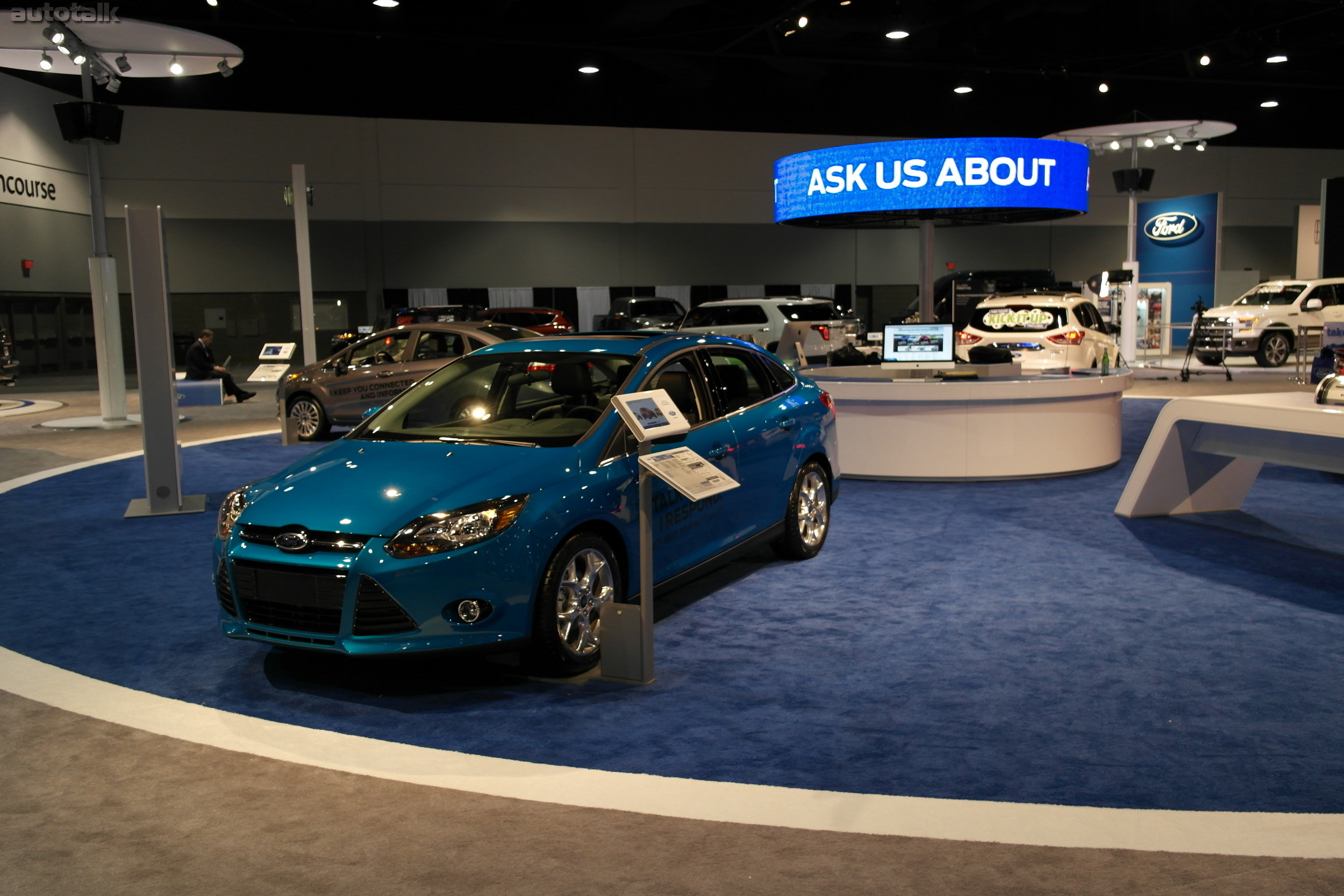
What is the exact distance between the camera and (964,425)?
8.84 metres

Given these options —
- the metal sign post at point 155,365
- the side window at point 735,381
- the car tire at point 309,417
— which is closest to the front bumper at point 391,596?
the side window at point 735,381

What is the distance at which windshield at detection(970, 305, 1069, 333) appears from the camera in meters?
13.6

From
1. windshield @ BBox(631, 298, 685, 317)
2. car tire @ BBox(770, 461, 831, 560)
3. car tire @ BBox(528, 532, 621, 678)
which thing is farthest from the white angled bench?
windshield @ BBox(631, 298, 685, 317)

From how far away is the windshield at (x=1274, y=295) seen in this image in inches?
842

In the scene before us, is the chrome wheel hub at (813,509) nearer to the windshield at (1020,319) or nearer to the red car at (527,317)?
the windshield at (1020,319)

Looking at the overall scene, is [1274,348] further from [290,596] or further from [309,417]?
[290,596]

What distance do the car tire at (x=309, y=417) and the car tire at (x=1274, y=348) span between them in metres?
18.2

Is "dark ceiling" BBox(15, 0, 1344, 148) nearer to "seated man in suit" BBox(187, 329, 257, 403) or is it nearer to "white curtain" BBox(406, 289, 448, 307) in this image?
"white curtain" BBox(406, 289, 448, 307)

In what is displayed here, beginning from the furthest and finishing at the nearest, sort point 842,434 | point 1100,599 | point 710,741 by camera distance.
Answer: point 842,434, point 1100,599, point 710,741

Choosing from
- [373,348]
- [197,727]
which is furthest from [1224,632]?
[373,348]

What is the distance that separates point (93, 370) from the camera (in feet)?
83.0

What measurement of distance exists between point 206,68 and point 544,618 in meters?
12.9

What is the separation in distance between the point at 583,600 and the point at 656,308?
19.6 metres

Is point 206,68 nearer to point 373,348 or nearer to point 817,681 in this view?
point 373,348
